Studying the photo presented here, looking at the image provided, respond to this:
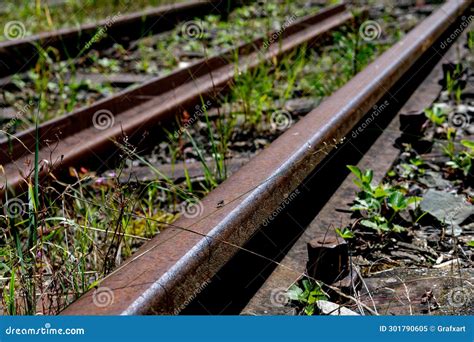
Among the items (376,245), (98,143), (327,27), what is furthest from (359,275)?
(327,27)

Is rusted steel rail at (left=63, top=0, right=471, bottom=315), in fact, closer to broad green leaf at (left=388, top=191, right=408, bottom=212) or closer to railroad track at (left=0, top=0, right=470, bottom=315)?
railroad track at (left=0, top=0, right=470, bottom=315)

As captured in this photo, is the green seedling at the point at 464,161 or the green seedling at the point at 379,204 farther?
the green seedling at the point at 464,161

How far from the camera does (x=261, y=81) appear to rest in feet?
15.1

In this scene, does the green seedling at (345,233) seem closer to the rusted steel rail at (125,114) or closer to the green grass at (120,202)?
the green grass at (120,202)

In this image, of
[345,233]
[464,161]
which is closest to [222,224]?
[345,233]

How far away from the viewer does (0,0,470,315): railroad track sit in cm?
199

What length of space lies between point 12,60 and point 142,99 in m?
1.45

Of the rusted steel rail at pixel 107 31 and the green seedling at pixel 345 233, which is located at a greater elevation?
the rusted steel rail at pixel 107 31

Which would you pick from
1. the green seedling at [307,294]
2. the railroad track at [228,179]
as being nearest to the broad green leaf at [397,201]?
the railroad track at [228,179]

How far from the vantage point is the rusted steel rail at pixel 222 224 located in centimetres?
189

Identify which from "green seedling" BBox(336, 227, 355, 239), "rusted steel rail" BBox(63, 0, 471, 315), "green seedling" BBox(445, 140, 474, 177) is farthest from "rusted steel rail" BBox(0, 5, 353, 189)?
"green seedling" BBox(445, 140, 474, 177)

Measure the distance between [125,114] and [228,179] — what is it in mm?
1567

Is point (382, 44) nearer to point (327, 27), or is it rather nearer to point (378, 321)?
point (327, 27)

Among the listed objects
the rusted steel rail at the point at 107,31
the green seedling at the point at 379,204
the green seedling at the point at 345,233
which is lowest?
the green seedling at the point at 345,233
